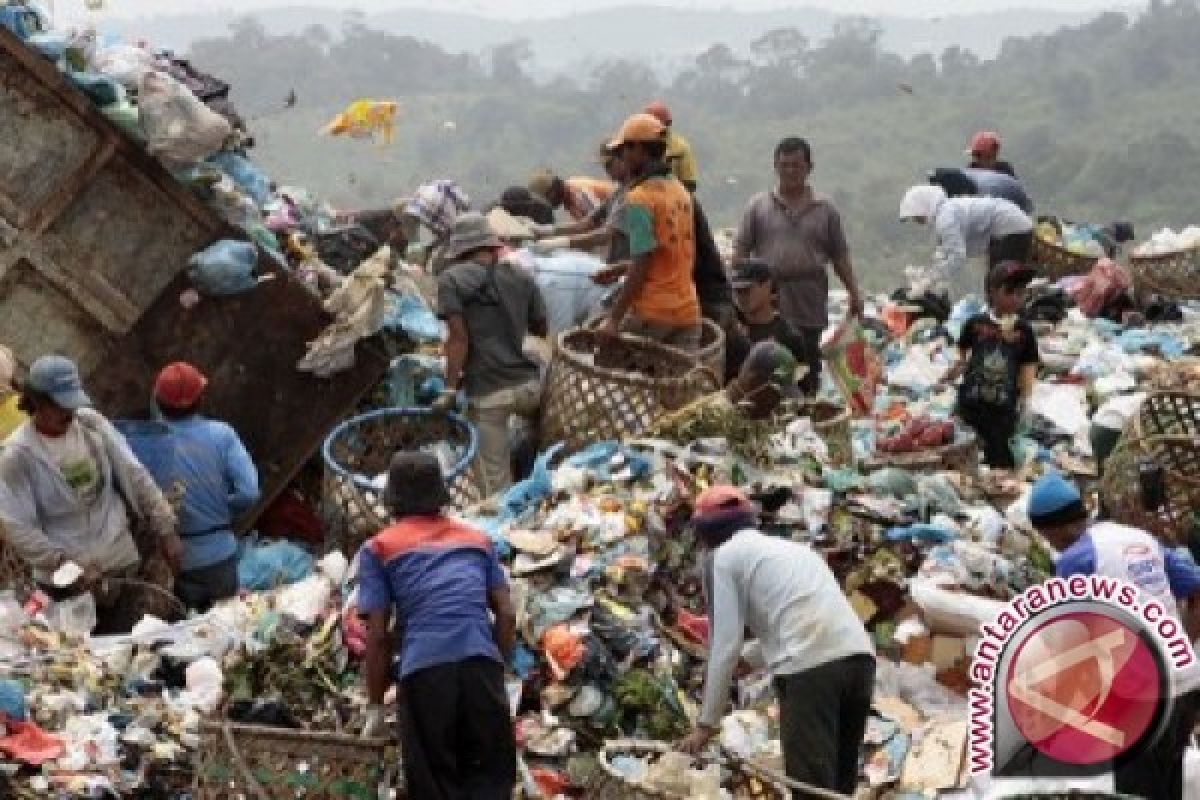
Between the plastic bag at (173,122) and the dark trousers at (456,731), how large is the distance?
3.54 meters

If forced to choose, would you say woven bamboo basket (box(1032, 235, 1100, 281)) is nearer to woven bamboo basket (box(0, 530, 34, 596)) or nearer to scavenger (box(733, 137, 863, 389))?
scavenger (box(733, 137, 863, 389))

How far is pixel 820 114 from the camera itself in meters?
84.8

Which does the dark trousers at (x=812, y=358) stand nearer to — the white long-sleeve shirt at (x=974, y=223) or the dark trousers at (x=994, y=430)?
the dark trousers at (x=994, y=430)

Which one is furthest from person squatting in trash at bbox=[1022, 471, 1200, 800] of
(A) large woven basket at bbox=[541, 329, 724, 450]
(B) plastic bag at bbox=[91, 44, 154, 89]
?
(B) plastic bag at bbox=[91, 44, 154, 89]

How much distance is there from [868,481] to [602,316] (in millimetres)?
1693

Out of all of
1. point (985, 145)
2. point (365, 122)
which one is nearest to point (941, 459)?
point (985, 145)

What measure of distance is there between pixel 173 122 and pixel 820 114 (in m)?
79.1

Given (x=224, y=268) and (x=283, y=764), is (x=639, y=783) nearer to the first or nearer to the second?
(x=283, y=764)

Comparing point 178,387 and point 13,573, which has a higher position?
point 178,387

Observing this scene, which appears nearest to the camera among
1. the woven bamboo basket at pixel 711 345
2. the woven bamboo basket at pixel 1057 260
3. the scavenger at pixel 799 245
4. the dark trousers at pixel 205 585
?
the dark trousers at pixel 205 585

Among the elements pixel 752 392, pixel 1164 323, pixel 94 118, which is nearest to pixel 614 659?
pixel 752 392

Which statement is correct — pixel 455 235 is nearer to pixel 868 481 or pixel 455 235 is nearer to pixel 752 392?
pixel 752 392

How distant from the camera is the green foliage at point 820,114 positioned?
57.5 m

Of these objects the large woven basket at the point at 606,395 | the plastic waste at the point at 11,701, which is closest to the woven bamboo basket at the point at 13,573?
the plastic waste at the point at 11,701
